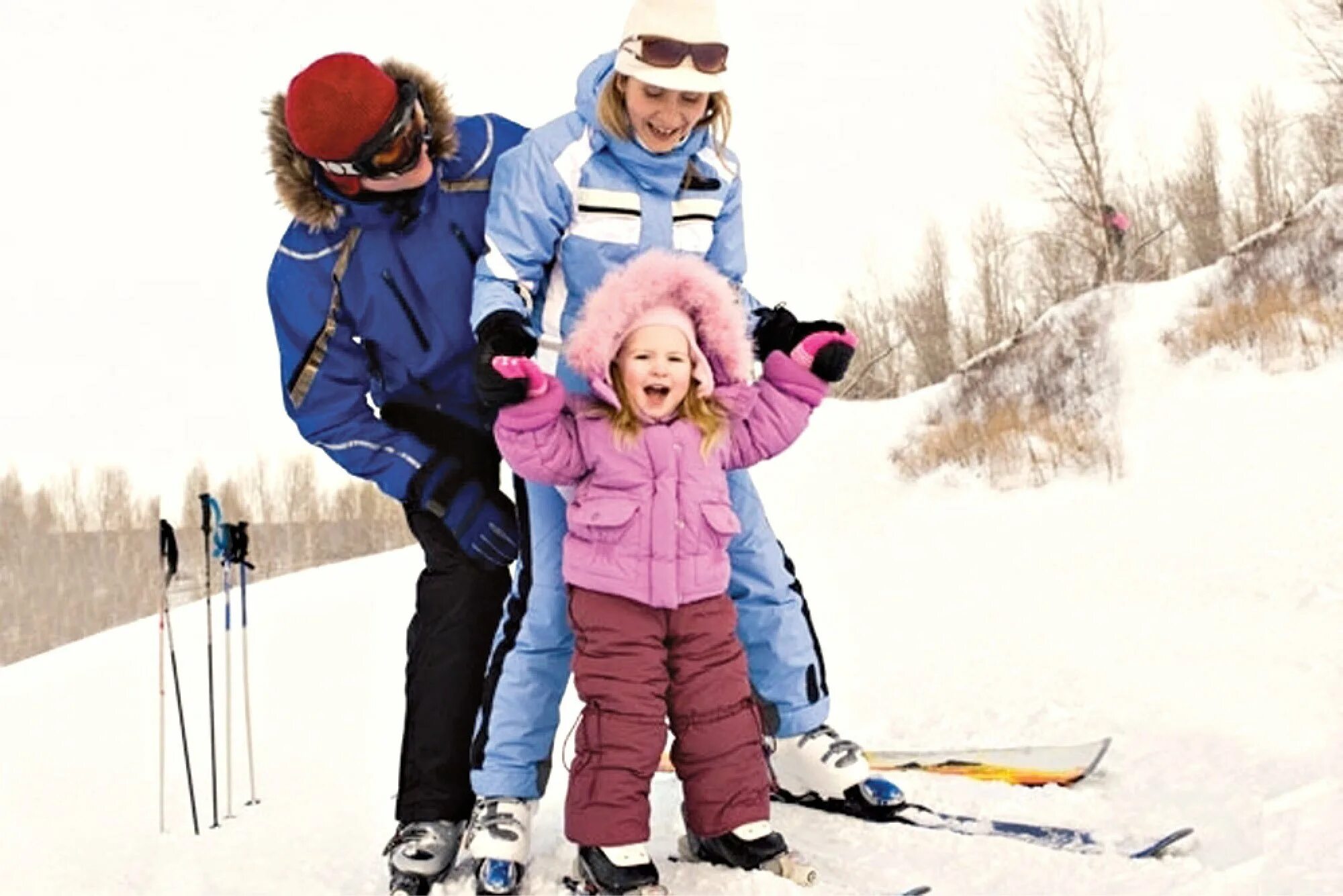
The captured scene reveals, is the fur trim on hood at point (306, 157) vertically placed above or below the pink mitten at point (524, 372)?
above

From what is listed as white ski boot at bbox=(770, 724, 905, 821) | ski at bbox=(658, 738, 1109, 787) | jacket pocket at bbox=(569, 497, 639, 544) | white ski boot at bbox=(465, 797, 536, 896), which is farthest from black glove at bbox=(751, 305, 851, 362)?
white ski boot at bbox=(465, 797, 536, 896)

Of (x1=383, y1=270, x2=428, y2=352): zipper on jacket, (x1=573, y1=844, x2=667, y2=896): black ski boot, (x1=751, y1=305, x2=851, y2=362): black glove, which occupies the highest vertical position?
(x1=383, y1=270, x2=428, y2=352): zipper on jacket

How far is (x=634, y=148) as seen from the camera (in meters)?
2.85

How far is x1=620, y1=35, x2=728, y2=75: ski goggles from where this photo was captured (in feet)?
9.00

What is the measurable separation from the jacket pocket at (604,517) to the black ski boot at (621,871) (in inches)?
24.2

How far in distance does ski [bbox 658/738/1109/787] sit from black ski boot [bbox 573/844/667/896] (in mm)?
588

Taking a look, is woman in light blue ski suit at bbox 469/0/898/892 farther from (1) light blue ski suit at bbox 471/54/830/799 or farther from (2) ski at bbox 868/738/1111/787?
(2) ski at bbox 868/738/1111/787

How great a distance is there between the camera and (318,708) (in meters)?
5.52

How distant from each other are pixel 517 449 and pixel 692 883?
3.13ft

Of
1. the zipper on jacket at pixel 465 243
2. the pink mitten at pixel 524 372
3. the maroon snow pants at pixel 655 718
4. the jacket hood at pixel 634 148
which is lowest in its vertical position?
the maroon snow pants at pixel 655 718

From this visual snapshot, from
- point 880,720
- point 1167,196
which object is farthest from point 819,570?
point 1167,196

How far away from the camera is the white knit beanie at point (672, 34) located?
274cm

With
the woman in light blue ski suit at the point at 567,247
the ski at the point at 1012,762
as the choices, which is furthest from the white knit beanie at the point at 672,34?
the ski at the point at 1012,762

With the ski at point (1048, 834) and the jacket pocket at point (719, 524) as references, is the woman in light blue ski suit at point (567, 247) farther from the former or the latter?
the jacket pocket at point (719, 524)
